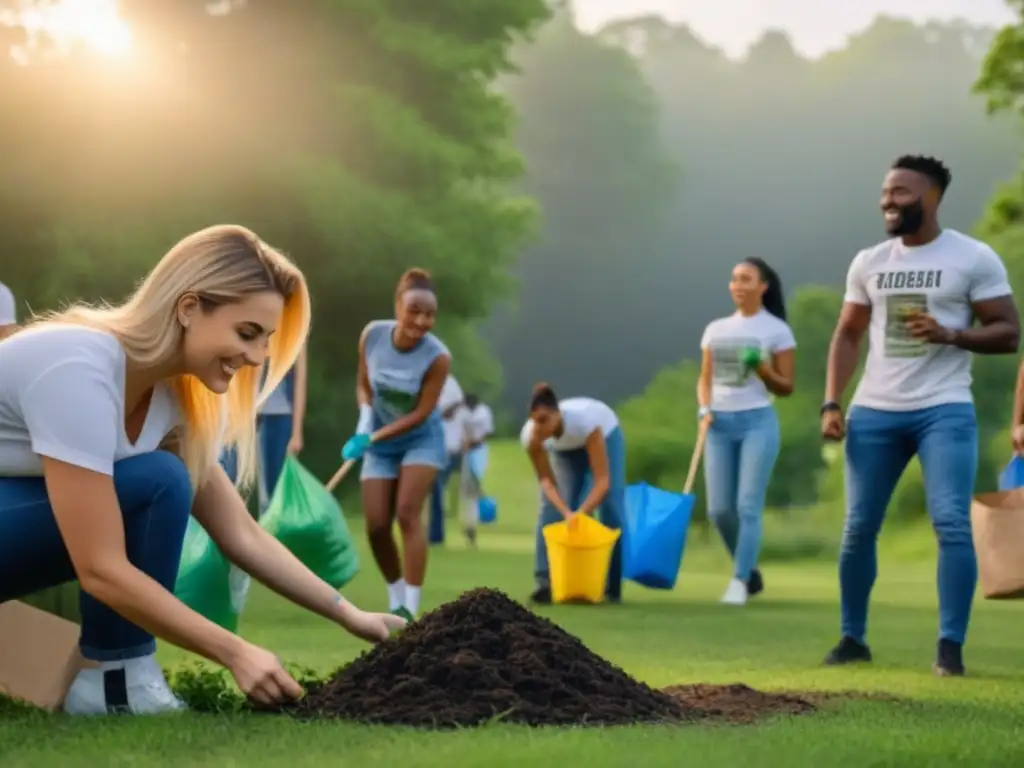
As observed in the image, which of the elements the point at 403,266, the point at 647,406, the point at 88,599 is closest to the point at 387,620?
the point at 88,599

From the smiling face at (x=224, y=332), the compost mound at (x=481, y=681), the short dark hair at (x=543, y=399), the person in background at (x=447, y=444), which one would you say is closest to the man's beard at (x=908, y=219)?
the compost mound at (x=481, y=681)

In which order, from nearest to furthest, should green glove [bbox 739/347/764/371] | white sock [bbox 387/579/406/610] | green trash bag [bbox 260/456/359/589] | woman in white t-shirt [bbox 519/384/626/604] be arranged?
green trash bag [bbox 260/456/359/589] → white sock [bbox 387/579/406/610] → green glove [bbox 739/347/764/371] → woman in white t-shirt [bbox 519/384/626/604]

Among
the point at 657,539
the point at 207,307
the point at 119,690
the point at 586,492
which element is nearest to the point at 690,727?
the point at 119,690

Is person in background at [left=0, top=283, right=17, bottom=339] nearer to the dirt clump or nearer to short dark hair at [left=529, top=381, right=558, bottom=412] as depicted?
the dirt clump

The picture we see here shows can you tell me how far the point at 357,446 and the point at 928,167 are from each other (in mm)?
2809

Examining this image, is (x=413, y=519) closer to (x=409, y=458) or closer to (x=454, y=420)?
(x=409, y=458)

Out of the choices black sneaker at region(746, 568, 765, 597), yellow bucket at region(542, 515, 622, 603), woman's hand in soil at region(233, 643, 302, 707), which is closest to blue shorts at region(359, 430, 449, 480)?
yellow bucket at region(542, 515, 622, 603)

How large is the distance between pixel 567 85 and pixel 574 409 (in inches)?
1388

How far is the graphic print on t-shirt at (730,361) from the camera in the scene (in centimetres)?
874

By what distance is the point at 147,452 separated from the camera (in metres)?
3.55

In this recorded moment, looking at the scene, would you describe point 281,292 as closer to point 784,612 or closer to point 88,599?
point 88,599

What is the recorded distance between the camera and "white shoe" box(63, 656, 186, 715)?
3.70m

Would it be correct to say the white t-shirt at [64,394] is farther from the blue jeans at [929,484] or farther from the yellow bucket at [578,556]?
the yellow bucket at [578,556]

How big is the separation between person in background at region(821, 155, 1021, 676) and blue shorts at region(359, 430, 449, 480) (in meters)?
2.21
